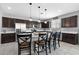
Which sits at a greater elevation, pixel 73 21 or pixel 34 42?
pixel 73 21

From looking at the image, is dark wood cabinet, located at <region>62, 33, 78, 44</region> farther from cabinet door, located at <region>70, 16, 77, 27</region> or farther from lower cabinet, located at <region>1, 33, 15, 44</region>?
lower cabinet, located at <region>1, 33, 15, 44</region>

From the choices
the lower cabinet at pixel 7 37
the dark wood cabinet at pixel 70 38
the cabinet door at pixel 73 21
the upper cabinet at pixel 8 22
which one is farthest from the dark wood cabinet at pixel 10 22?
the cabinet door at pixel 73 21

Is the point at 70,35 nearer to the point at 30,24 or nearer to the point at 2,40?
the point at 30,24

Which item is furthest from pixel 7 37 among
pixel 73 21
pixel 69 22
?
pixel 73 21

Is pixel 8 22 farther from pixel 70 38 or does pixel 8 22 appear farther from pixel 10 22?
pixel 70 38

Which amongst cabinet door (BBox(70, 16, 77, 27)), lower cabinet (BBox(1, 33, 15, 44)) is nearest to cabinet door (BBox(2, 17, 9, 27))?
lower cabinet (BBox(1, 33, 15, 44))

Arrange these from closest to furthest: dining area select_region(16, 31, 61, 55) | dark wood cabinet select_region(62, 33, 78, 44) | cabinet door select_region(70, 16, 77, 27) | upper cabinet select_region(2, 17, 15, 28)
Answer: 1. dining area select_region(16, 31, 61, 55)
2. dark wood cabinet select_region(62, 33, 78, 44)
3. cabinet door select_region(70, 16, 77, 27)
4. upper cabinet select_region(2, 17, 15, 28)

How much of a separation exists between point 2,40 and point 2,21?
1607 mm

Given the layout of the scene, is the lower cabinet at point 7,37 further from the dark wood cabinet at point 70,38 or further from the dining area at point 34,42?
the dark wood cabinet at point 70,38

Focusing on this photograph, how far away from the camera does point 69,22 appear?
682 cm

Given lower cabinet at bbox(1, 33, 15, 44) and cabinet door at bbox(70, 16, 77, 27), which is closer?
cabinet door at bbox(70, 16, 77, 27)

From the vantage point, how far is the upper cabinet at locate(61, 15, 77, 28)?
20.5 feet

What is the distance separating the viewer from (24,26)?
8508 mm

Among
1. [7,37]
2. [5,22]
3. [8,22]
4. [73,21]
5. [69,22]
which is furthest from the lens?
[8,22]
